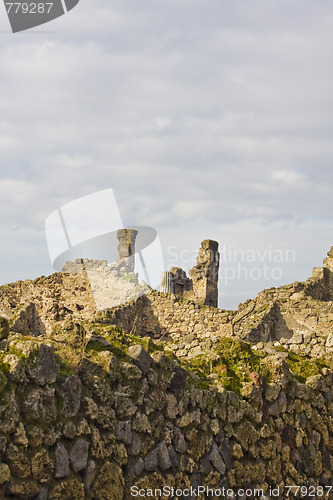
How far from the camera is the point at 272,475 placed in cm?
669

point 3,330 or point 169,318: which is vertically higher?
point 169,318

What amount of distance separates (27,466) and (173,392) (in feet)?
5.94

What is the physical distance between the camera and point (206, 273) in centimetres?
2527

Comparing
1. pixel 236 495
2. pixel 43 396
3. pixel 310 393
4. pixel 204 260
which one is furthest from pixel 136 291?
pixel 43 396

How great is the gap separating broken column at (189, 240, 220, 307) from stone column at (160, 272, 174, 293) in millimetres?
1057

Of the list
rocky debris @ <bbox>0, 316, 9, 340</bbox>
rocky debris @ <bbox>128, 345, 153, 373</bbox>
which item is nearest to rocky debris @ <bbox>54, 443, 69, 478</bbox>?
rocky debris @ <bbox>0, 316, 9, 340</bbox>

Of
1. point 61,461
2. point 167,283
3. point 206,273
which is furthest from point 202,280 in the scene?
point 61,461

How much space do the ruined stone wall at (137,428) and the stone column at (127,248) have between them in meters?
12.2

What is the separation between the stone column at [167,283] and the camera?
26.0 metres

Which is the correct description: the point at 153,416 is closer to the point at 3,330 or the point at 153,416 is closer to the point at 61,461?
the point at 61,461

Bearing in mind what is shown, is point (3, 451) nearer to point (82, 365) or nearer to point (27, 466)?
point (27, 466)

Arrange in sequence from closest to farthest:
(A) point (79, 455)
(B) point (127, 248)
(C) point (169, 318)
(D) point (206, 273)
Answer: (A) point (79, 455), (C) point (169, 318), (B) point (127, 248), (D) point (206, 273)

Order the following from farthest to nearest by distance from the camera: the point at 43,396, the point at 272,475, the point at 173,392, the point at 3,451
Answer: the point at 272,475
the point at 173,392
the point at 43,396
the point at 3,451

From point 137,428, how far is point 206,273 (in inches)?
790
